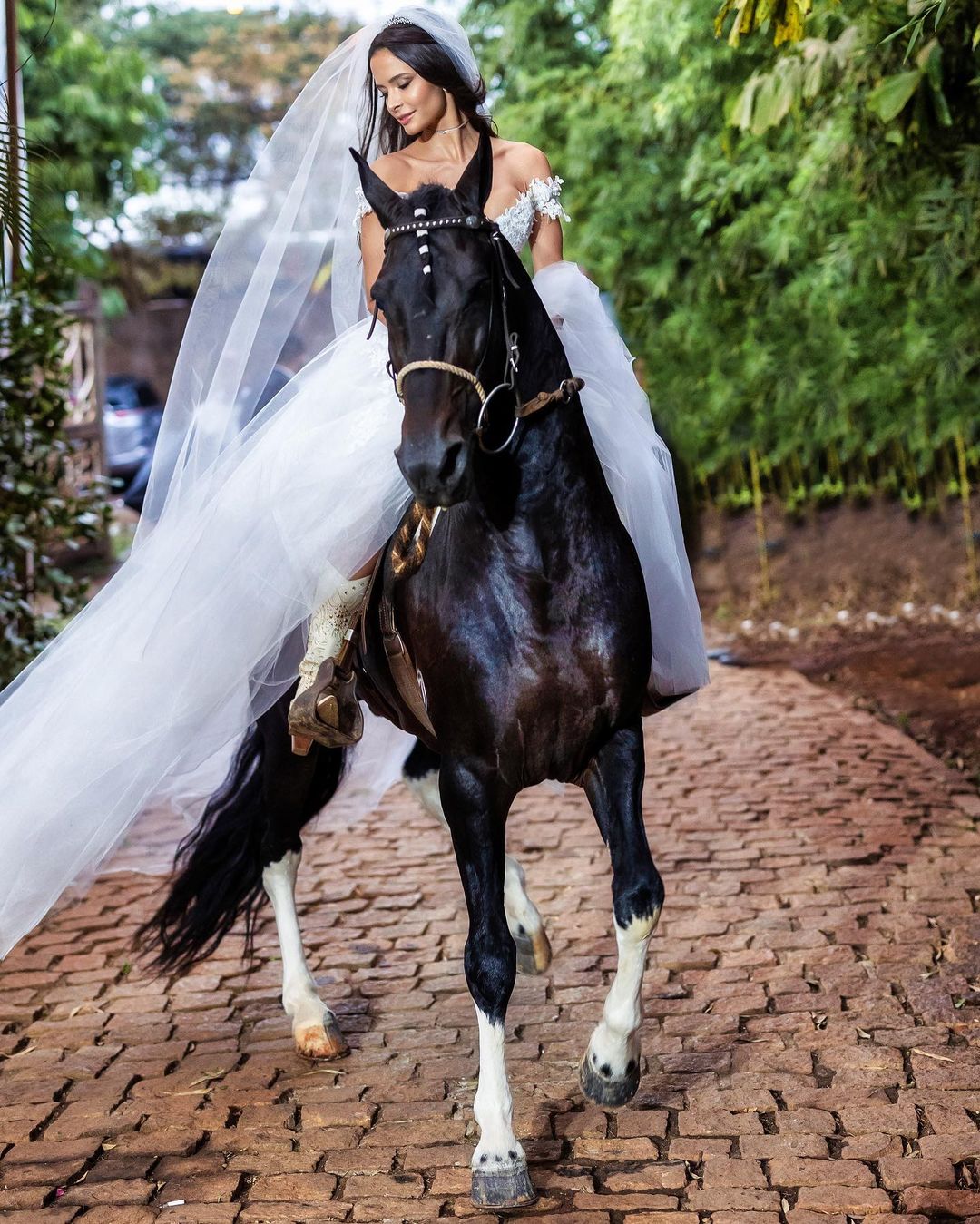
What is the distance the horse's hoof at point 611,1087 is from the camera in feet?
11.9

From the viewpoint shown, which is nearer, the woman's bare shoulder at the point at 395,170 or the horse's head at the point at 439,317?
the horse's head at the point at 439,317

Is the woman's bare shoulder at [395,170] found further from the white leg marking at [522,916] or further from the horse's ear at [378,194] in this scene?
the white leg marking at [522,916]

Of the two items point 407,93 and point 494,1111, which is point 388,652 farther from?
point 407,93

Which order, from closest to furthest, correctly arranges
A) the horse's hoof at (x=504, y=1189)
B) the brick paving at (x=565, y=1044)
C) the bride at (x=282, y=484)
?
1. the horse's hoof at (x=504, y=1189)
2. the brick paving at (x=565, y=1044)
3. the bride at (x=282, y=484)

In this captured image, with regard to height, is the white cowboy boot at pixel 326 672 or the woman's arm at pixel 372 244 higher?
the woman's arm at pixel 372 244

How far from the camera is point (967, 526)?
1115 cm

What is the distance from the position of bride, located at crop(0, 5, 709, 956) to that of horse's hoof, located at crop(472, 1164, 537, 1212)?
51.6 inches

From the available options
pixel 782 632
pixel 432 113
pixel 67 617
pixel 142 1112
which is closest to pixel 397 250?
pixel 432 113

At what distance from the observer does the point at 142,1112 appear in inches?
158

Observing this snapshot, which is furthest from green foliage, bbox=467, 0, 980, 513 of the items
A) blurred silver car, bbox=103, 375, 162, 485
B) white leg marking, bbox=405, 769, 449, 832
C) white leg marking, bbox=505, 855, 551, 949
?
blurred silver car, bbox=103, 375, 162, 485

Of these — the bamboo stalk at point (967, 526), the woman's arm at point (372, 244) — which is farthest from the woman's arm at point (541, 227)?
the bamboo stalk at point (967, 526)

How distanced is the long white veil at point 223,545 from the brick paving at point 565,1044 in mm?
727

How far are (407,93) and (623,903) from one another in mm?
2174

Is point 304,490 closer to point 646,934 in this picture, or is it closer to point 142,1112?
point 646,934
